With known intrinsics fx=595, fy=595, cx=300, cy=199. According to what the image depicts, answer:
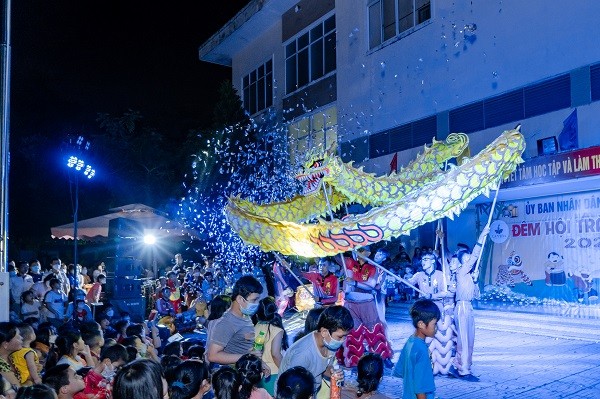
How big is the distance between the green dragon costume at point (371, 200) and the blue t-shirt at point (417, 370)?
3156 millimetres

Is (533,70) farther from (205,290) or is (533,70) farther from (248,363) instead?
(248,363)

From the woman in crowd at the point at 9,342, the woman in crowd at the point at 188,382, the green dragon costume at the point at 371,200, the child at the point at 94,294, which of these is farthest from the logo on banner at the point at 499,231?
the woman in crowd at the point at 188,382

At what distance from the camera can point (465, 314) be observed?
8500mm

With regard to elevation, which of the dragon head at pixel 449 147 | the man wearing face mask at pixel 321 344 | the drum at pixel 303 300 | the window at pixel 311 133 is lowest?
the drum at pixel 303 300

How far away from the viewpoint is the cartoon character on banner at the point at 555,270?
41.2ft

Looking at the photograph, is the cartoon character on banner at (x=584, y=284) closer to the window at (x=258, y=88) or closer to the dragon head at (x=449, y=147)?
the dragon head at (x=449, y=147)

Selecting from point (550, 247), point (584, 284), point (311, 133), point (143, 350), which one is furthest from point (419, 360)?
point (311, 133)

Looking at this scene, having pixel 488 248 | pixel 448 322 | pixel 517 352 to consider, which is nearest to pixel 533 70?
pixel 488 248

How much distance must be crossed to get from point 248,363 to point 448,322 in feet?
16.1

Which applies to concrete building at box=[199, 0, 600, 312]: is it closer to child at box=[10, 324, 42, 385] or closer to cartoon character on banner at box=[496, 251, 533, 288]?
cartoon character on banner at box=[496, 251, 533, 288]

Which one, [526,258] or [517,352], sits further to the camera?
[526,258]

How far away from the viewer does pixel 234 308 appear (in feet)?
17.0

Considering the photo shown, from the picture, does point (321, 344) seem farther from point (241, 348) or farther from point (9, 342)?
point (9, 342)

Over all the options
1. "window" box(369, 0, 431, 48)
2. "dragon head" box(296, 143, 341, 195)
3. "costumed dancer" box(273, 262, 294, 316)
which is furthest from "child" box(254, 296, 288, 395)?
"window" box(369, 0, 431, 48)
